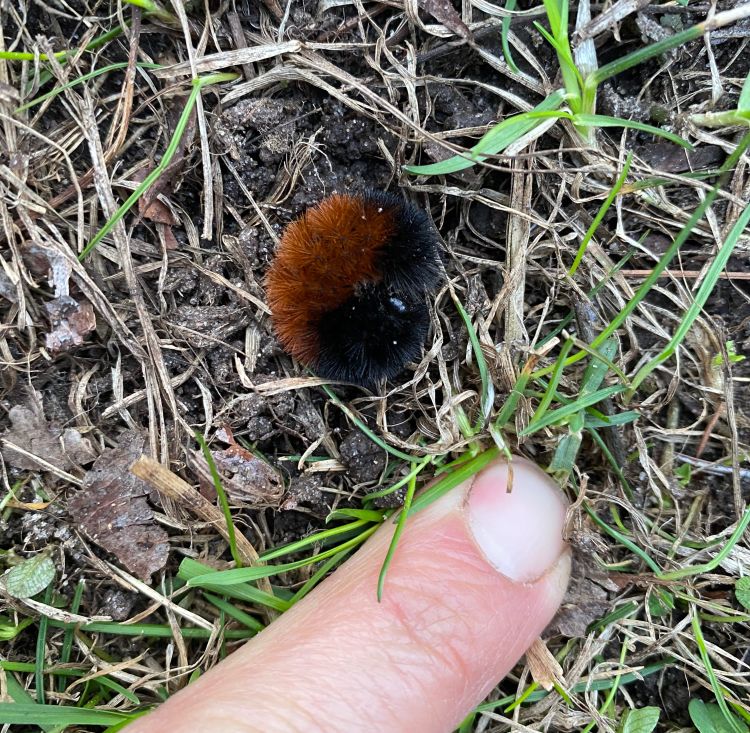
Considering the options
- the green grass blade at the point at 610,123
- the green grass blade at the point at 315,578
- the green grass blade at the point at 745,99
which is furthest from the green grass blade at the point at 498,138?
the green grass blade at the point at 315,578

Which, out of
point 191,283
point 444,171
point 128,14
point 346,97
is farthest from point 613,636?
point 128,14

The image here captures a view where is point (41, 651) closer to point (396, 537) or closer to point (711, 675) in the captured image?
point (396, 537)

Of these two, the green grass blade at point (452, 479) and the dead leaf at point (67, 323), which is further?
the dead leaf at point (67, 323)

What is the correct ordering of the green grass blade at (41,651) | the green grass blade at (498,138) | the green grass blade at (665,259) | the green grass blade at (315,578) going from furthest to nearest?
1. the green grass blade at (315,578)
2. the green grass blade at (41,651)
3. the green grass blade at (498,138)
4. the green grass blade at (665,259)

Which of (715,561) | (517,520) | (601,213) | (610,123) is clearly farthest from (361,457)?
(610,123)

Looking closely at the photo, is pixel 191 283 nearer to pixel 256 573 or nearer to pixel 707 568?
pixel 256 573

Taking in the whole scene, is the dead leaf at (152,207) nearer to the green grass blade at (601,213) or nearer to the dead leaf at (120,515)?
the dead leaf at (120,515)

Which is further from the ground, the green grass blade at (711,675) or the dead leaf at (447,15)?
the dead leaf at (447,15)

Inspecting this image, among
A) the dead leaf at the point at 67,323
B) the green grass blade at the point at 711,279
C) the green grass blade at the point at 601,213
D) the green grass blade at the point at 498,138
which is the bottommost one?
the green grass blade at the point at 711,279
